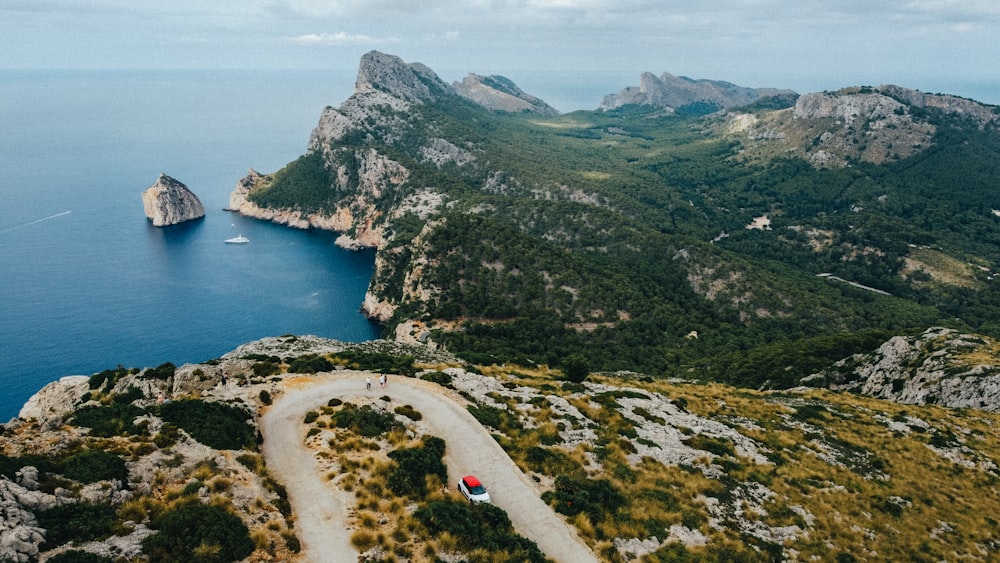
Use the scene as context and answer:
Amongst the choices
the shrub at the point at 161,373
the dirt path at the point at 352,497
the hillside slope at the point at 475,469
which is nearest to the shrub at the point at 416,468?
the hillside slope at the point at 475,469

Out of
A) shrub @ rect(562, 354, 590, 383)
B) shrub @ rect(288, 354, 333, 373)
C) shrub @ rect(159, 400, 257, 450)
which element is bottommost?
shrub @ rect(562, 354, 590, 383)

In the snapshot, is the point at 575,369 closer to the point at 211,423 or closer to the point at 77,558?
the point at 211,423

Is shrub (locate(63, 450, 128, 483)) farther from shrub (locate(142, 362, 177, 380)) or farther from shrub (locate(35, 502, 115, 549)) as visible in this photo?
shrub (locate(142, 362, 177, 380))

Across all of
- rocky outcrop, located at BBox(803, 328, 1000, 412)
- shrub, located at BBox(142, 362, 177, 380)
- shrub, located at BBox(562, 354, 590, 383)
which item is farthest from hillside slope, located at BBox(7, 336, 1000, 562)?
rocky outcrop, located at BBox(803, 328, 1000, 412)

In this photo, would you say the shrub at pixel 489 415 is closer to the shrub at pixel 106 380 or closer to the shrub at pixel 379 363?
the shrub at pixel 379 363

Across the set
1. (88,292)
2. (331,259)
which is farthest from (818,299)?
(88,292)

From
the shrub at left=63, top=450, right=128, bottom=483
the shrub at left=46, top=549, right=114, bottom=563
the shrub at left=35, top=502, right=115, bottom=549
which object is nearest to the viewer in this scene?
the shrub at left=46, top=549, right=114, bottom=563
